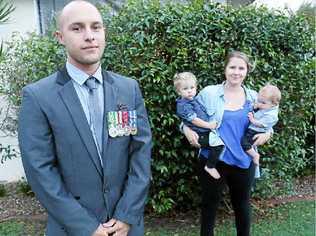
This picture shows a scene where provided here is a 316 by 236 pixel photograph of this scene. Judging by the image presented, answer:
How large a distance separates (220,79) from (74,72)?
194 centimetres

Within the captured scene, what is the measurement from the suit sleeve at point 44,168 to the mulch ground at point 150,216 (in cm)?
244

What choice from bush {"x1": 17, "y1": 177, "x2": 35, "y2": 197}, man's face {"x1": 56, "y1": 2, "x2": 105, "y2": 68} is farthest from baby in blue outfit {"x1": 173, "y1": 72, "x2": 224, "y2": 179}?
bush {"x1": 17, "y1": 177, "x2": 35, "y2": 197}

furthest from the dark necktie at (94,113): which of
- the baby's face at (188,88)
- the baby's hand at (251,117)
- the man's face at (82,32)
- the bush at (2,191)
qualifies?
the bush at (2,191)

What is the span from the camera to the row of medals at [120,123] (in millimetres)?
2127

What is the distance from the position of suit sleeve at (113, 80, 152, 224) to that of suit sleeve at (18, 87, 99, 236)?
0.68ft

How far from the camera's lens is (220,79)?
12.4ft

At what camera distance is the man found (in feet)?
6.64

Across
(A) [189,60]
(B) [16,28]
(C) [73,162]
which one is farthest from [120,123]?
(B) [16,28]

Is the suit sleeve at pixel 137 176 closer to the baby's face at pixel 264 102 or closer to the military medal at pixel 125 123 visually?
the military medal at pixel 125 123

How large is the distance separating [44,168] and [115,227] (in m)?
0.49

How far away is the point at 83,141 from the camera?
2055mm

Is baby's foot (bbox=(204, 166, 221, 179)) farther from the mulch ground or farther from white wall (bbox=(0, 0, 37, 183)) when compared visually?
white wall (bbox=(0, 0, 37, 183))

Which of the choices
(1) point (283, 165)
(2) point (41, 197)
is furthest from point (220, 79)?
(2) point (41, 197)

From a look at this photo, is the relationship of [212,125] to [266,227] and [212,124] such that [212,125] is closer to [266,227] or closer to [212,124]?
[212,124]
